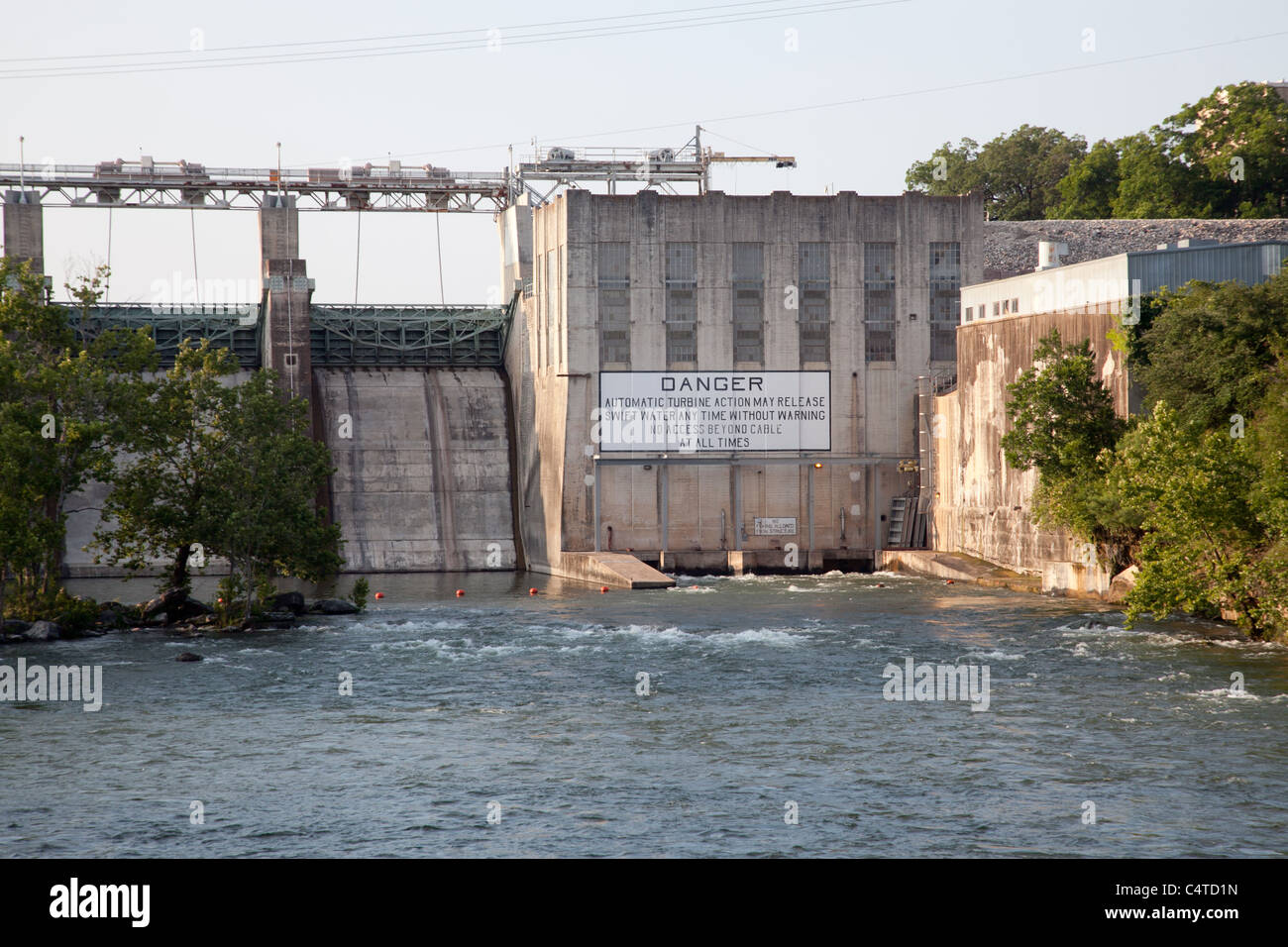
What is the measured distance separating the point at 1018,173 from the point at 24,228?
77.5 metres

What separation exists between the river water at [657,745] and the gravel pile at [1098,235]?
51.8m

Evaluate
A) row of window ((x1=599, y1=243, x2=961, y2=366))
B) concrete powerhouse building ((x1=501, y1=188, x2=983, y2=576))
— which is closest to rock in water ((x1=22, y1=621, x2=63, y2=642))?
concrete powerhouse building ((x1=501, y1=188, x2=983, y2=576))

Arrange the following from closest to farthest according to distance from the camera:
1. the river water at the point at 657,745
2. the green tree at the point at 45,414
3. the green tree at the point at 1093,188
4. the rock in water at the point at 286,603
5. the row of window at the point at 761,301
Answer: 1. the river water at the point at 657,745
2. the green tree at the point at 45,414
3. the rock in water at the point at 286,603
4. the row of window at the point at 761,301
5. the green tree at the point at 1093,188

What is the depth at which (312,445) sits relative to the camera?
54.7 meters

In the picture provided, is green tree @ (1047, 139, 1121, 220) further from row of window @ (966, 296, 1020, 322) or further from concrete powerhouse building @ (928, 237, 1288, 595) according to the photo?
row of window @ (966, 296, 1020, 322)

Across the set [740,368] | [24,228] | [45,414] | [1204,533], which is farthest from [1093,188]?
[45,414]

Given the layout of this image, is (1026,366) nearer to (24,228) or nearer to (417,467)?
(417,467)

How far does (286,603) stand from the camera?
55.1 meters

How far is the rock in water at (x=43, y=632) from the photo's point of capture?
48062mm

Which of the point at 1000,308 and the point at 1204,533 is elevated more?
the point at 1000,308

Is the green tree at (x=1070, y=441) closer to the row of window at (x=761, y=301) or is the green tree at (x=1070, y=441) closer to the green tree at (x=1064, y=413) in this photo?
the green tree at (x=1064, y=413)

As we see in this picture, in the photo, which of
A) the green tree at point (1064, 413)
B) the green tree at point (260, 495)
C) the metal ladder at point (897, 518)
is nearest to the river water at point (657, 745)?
the green tree at point (260, 495)
